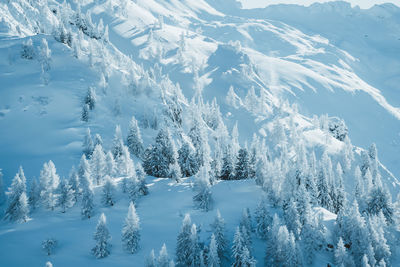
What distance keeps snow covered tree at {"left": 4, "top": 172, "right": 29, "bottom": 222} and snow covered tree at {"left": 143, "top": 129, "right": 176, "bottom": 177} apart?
2334 cm

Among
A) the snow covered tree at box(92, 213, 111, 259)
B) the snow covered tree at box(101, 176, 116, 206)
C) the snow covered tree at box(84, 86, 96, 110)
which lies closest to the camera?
the snow covered tree at box(92, 213, 111, 259)

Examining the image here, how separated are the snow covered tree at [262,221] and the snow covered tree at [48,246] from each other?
28.3 m

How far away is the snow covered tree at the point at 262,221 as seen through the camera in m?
45.3

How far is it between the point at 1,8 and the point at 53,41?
43378mm

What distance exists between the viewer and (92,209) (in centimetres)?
4584

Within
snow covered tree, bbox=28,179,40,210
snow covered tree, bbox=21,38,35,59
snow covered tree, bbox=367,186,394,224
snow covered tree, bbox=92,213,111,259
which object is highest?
snow covered tree, bbox=21,38,35,59

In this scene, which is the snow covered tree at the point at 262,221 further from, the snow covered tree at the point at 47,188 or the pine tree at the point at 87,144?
the pine tree at the point at 87,144

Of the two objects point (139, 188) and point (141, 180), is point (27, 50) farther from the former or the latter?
point (139, 188)

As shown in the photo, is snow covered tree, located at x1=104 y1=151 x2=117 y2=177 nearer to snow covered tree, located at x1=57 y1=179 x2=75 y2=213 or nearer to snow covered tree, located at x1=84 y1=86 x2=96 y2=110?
snow covered tree, located at x1=57 y1=179 x2=75 y2=213

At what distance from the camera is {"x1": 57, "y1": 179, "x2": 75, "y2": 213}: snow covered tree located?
152 ft

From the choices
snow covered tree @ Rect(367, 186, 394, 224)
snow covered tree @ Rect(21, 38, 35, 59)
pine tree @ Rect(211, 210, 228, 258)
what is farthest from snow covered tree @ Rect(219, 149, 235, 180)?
snow covered tree @ Rect(21, 38, 35, 59)

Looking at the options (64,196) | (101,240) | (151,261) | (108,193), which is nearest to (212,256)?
(151,261)

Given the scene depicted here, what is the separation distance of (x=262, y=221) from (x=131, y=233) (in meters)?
19.7

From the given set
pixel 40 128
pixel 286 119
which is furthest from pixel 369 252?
pixel 286 119
